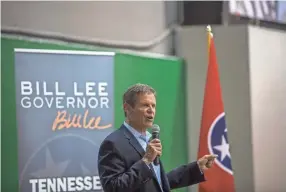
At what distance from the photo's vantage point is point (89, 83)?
3.79 meters

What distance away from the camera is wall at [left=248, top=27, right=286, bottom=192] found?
4.61m

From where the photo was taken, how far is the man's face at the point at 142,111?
197 cm

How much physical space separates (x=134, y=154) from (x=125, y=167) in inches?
2.8

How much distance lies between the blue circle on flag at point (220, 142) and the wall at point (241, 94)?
19.7 inches

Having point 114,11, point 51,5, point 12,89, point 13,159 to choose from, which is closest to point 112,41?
point 114,11

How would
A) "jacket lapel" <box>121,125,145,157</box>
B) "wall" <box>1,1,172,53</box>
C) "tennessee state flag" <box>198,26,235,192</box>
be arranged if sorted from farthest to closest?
"tennessee state flag" <box>198,26,235,192</box>, "wall" <box>1,1,172,53</box>, "jacket lapel" <box>121,125,145,157</box>

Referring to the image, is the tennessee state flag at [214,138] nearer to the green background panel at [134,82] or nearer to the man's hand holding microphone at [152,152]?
the green background panel at [134,82]

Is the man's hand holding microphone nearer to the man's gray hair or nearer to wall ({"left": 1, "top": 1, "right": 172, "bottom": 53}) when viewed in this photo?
the man's gray hair

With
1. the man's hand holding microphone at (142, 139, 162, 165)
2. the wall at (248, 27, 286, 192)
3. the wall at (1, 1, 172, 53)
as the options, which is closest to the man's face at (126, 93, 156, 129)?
the man's hand holding microphone at (142, 139, 162, 165)

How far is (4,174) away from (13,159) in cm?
12

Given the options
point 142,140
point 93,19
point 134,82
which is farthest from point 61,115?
point 142,140

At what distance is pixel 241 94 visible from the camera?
179 inches

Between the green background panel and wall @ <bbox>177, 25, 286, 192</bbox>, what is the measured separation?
14cm

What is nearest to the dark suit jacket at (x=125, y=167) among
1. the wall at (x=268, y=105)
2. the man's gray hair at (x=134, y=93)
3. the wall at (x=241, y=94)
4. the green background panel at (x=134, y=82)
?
the man's gray hair at (x=134, y=93)
